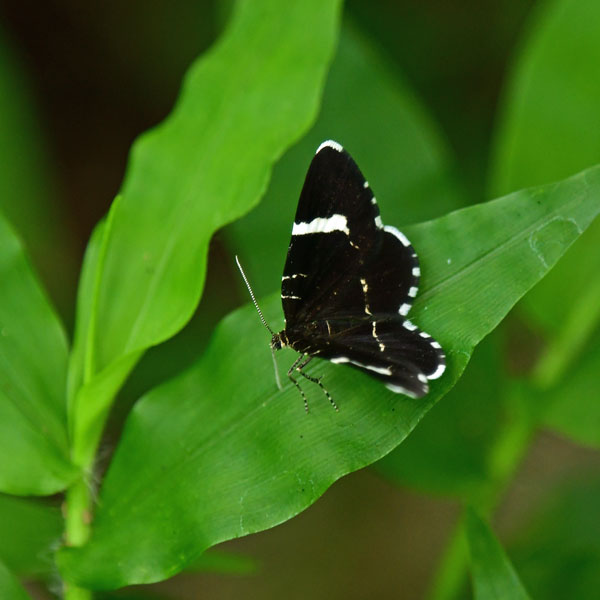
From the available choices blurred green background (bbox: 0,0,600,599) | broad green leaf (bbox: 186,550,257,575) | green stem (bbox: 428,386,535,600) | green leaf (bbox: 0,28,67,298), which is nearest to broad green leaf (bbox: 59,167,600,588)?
broad green leaf (bbox: 186,550,257,575)

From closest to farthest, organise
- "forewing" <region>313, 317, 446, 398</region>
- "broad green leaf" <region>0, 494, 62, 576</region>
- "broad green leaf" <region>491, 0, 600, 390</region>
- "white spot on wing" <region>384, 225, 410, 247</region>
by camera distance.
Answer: "forewing" <region>313, 317, 446, 398</region>, "white spot on wing" <region>384, 225, 410, 247</region>, "broad green leaf" <region>0, 494, 62, 576</region>, "broad green leaf" <region>491, 0, 600, 390</region>

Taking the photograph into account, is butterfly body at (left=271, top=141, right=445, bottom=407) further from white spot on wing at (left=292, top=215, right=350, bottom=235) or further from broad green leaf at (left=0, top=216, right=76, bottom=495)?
broad green leaf at (left=0, top=216, right=76, bottom=495)

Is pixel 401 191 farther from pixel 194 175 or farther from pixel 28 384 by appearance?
pixel 28 384

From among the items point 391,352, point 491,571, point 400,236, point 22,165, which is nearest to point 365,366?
point 391,352

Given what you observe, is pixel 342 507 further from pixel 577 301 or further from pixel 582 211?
pixel 582 211

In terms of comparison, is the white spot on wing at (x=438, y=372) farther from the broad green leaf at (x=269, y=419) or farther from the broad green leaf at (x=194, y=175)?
the broad green leaf at (x=194, y=175)
